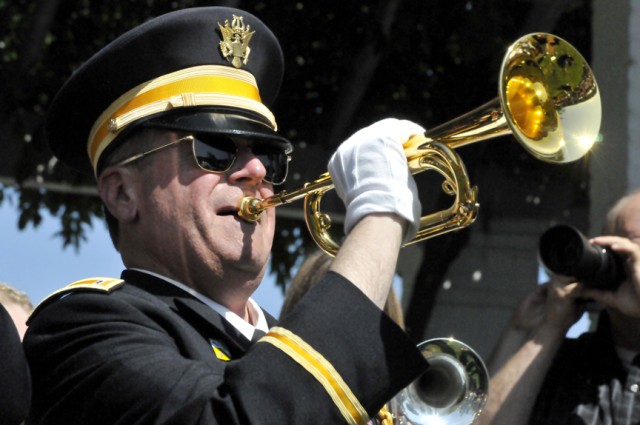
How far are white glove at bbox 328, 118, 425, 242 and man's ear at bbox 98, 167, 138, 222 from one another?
447 millimetres

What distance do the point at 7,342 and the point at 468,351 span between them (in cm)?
142

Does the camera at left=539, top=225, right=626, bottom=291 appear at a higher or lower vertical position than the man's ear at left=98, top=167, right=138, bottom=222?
higher

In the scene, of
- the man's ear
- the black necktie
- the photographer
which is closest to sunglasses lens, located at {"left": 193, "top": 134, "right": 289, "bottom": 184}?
the man's ear

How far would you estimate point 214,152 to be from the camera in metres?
2.81

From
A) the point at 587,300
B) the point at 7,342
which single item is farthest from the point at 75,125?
the point at 587,300

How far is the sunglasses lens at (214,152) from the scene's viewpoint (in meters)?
2.79

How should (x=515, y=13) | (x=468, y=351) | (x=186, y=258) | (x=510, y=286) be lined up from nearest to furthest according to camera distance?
(x=186, y=258) < (x=468, y=351) < (x=515, y=13) < (x=510, y=286)

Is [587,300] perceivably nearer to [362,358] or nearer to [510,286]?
[362,358]

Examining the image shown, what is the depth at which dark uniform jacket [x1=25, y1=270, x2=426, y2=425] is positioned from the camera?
7.68ft

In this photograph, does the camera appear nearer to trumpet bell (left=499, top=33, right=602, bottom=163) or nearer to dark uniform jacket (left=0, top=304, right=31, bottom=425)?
trumpet bell (left=499, top=33, right=602, bottom=163)

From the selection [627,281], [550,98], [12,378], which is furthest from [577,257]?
[12,378]

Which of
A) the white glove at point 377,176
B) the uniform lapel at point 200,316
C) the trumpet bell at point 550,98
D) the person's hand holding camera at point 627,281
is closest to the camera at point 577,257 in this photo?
the person's hand holding camera at point 627,281

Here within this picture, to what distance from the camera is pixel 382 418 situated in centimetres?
299

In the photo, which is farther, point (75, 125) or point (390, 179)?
point (75, 125)
